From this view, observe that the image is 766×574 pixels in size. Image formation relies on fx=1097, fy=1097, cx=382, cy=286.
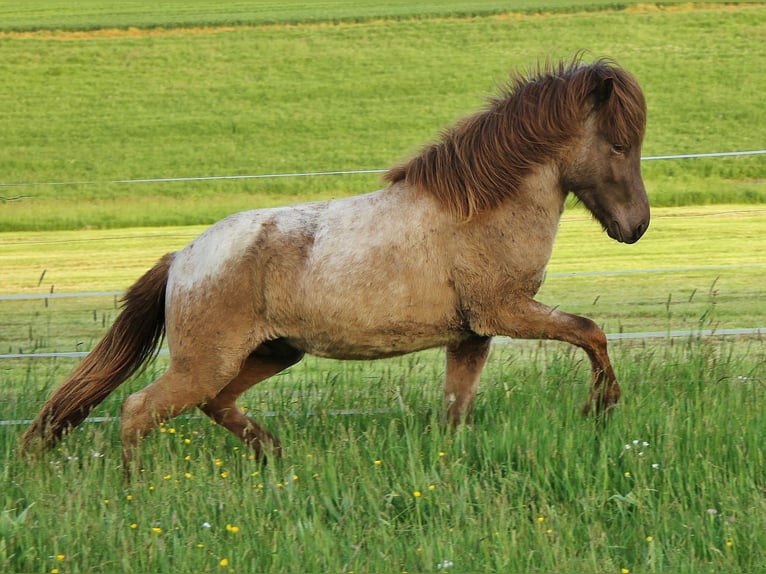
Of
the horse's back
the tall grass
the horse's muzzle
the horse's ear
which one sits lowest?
the tall grass

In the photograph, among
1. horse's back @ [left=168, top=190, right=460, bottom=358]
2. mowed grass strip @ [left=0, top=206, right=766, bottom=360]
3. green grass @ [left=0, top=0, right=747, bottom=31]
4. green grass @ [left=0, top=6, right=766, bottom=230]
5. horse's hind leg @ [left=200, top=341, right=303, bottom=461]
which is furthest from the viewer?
green grass @ [left=0, top=0, right=747, bottom=31]

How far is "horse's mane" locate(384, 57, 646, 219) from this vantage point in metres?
4.80

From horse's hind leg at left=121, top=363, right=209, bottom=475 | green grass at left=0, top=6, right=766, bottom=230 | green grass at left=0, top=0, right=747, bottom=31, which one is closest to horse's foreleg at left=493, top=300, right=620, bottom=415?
horse's hind leg at left=121, top=363, right=209, bottom=475

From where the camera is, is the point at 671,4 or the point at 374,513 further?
the point at 671,4

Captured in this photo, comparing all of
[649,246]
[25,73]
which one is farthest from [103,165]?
[649,246]

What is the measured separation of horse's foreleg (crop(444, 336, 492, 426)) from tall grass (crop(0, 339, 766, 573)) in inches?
4.9

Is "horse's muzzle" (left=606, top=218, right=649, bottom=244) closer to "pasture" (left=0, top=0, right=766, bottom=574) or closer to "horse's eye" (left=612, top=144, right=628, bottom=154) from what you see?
"horse's eye" (left=612, top=144, right=628, bottom=154)

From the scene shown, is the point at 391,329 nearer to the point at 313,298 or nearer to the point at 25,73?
the point at 313,298

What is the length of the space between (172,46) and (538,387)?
32.0 metres

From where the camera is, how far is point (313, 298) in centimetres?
477

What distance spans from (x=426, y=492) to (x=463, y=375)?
103 centimetres

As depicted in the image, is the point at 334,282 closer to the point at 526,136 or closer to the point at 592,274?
the point at 526,136

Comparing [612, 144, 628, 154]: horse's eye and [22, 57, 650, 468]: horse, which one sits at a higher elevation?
[612, 144, 628, 154]: horse's eye

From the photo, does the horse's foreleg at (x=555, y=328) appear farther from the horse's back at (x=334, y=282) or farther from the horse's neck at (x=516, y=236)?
the horse's back at (x=334, y=282)
